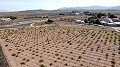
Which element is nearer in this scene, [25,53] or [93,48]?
[25,53]

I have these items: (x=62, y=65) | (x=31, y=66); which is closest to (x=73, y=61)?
(x=62, y=65)

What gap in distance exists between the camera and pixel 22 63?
3847 cm

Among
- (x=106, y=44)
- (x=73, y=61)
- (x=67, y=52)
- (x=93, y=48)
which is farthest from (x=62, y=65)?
(x=106, y=44)

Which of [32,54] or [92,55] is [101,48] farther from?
[32,54]

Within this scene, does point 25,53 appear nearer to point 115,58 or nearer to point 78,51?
point 78,51

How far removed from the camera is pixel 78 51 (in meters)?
48.9

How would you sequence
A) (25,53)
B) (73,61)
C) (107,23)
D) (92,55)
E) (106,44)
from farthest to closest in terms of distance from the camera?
(107,23) < (106,44) < (25,53) < (92,55) < (73,61)

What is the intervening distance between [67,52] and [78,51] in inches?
110

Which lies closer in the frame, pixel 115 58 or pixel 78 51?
pixel 115 58

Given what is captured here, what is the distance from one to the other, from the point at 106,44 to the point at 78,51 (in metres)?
12.1

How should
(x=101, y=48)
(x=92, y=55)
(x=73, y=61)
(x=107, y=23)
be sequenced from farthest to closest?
1. (x=107, y=23)
2. (x=101, y=48)
3. (x=92, y=55)
4. (x=73, y=61)

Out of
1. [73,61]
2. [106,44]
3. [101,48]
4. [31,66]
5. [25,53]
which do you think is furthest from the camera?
[106,44]

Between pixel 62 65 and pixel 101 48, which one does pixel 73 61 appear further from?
pixel 101 48

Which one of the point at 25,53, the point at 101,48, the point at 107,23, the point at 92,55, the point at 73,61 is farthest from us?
the point at 107,23
